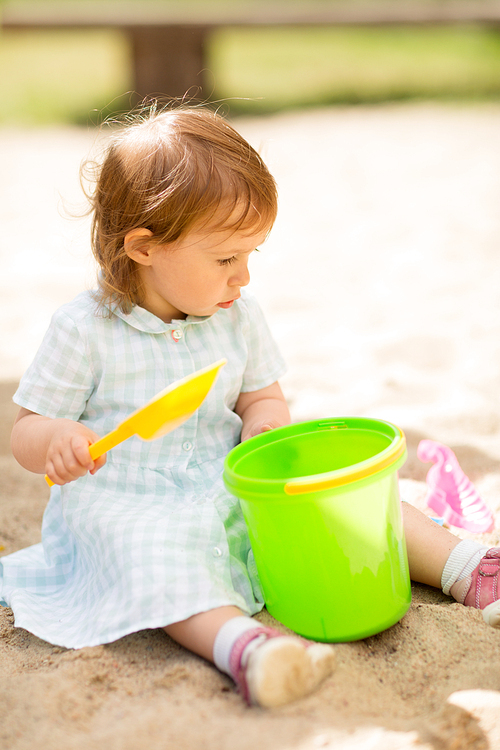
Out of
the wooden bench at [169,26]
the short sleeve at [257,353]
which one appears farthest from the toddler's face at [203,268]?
the wooden bench at [169,26]

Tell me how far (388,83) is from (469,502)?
6.56 meters

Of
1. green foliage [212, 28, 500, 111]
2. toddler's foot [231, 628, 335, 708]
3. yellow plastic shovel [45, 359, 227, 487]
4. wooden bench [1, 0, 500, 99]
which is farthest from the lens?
green foliage [212, 28, 500, 111]

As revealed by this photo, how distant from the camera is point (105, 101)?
6746 millimetres

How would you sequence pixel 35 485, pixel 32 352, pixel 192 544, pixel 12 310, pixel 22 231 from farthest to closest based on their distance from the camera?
pixel 22 231
pixel 12 310
pixel 32 352
pixel 35 485
pixel 192 544

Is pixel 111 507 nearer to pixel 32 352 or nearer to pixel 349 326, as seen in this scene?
pixel 32 352

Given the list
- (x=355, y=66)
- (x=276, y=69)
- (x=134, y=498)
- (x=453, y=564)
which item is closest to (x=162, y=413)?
(x=134, y=498)

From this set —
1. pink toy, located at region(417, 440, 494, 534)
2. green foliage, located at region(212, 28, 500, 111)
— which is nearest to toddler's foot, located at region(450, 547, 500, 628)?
pink toy, located at region(417, 440, 494, 534)

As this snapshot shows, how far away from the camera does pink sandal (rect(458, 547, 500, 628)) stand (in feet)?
3.30

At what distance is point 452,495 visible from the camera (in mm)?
1290

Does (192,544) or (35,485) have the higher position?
(192,544)

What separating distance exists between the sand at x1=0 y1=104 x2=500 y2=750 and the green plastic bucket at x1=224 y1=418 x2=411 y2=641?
0.16 feet

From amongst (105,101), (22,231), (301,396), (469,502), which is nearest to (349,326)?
(301,396)

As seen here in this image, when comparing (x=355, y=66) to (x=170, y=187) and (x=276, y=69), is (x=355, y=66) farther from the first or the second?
(x=170, y=187)

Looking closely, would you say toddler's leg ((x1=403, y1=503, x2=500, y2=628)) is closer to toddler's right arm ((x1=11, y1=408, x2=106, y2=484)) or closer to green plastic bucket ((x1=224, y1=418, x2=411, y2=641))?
green plastic bucket ((x1=224, y1=418, x2=411, y2=641))
